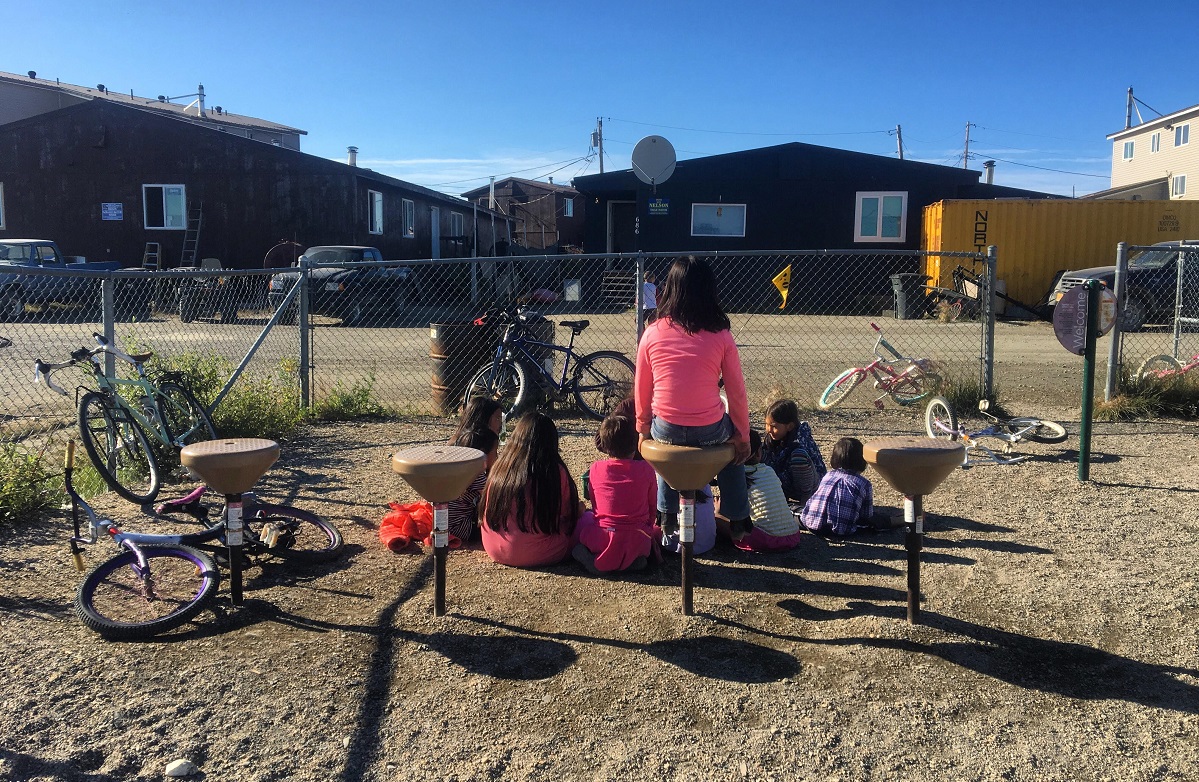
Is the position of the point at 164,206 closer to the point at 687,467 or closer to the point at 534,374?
the point at 534,374

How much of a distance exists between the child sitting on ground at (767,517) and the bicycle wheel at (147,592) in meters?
2.69

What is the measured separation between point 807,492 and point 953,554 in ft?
3.36

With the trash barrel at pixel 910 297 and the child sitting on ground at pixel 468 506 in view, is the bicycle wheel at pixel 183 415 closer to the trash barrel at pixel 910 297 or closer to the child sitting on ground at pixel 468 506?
the child sitting on ground at pixel 468 506

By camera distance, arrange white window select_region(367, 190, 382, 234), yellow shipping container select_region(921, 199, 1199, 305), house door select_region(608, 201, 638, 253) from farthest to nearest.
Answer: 1. white window select_region(367, 190, 382, 234)
2. house door select_region(608, 201, 638, 253)
3. yellow shipping container select_region(921, 199, 1199, 305)

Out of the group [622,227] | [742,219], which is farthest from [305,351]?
→ [622,227]

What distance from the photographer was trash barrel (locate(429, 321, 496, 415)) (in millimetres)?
8719

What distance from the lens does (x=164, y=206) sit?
26.4 metres

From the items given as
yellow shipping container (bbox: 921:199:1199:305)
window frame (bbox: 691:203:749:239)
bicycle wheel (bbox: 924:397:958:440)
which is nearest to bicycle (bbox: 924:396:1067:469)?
bicycle wheel (bbox: 924:397:958:440)

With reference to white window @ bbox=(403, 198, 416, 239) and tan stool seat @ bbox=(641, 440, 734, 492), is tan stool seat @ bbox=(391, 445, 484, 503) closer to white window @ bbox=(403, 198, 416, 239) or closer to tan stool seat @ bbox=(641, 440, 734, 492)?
tan stool seat @ bbox=(641, 440, 734, 492)

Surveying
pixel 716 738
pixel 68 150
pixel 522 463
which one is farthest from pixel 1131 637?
pixel 68 150

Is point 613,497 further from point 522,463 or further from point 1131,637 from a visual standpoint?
point 1131,637

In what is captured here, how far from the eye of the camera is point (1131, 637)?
3.77 metres

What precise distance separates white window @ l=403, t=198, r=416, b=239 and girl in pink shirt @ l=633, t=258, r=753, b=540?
95.8 ft

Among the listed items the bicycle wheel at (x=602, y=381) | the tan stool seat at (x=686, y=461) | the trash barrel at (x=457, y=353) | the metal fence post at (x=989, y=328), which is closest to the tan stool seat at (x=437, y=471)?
the tan stool seat at (x=686, y=461)
